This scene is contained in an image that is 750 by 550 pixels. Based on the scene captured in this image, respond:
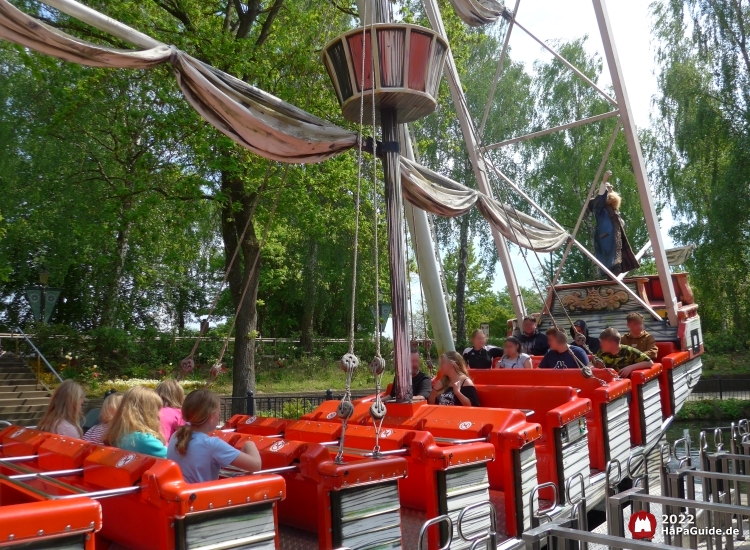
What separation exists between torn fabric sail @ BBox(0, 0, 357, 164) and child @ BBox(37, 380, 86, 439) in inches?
84.0

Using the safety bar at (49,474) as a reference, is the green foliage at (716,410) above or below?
below

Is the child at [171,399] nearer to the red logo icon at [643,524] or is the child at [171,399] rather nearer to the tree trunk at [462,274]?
→ the red logo icon at [643,524]

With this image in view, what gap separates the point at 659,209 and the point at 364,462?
82.0ft

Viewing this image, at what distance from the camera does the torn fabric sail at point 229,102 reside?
4.05m

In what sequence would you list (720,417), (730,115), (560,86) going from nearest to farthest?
(720,417)
(730,115)
(560,86)

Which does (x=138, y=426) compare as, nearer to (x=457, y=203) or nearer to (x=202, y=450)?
(x=202, y=450)

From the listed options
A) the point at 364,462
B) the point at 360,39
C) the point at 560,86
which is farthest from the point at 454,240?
the point at 364,462

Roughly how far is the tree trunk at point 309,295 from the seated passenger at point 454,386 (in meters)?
20.8

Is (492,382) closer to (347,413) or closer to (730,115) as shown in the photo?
(347,413)

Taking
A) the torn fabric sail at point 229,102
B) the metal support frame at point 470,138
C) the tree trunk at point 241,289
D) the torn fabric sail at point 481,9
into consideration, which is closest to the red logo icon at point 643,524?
the torn fabric sail at point 229,102

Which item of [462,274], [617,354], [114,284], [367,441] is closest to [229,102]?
[367,441]

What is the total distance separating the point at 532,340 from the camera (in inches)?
356

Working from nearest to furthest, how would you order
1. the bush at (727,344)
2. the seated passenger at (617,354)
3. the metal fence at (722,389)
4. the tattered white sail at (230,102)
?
the tattered white sail at (230,102), the seated passenger at (617,354), the metal fence at (722,389), the bush at (727,344)

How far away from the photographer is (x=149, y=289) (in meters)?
29.3
